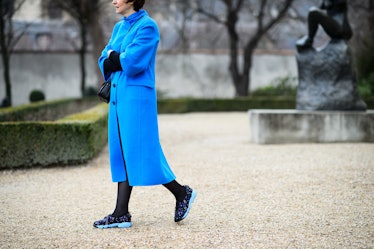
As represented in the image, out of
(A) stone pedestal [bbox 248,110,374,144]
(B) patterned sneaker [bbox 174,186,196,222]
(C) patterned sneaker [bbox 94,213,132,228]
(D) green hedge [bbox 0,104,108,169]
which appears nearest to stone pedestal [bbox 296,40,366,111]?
(A) stone pedestal [bbox 248,110,374,144]

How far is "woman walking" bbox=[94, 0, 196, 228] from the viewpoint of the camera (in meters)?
3.77

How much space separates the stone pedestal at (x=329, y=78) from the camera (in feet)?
30.4

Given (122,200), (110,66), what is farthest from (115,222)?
(110,66)

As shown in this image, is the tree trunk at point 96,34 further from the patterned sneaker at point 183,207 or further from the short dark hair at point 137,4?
the patterned sneaker at point 183,207

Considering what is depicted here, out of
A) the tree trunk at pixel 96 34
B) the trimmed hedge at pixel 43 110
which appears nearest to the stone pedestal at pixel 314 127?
the trimmed hedge at pixel 43 110

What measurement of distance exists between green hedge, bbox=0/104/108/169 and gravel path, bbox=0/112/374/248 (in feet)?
0.63

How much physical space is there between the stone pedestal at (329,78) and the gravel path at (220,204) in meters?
1.21

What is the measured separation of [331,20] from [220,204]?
222 inches

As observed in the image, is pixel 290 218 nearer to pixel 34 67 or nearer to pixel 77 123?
pixel 77 123

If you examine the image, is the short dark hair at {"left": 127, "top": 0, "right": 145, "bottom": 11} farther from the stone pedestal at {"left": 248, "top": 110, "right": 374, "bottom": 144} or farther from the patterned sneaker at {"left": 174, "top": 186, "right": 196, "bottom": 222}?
the stone pedestal at {"left": 248, "top": 110, "right": 374, "bottom": 144}

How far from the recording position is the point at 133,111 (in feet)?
12.4

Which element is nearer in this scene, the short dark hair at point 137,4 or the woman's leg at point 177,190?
the short dark hair at point 137,4

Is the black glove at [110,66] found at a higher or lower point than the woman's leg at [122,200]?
higher

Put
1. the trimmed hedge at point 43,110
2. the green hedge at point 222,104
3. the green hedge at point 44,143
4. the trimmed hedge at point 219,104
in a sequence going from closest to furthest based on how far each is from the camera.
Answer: the green hedge at point 44,143, the trimmed hedge at point 43,110, the green hedge at point 222,104, the trimmed hedge at point 219,104
